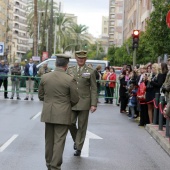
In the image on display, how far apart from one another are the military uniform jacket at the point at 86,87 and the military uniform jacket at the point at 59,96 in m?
2.24

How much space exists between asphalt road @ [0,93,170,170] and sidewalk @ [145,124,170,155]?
0.11 m

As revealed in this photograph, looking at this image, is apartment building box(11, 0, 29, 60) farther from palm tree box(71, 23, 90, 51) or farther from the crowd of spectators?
the crowd of spectators

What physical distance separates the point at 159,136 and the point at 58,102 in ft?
18.6

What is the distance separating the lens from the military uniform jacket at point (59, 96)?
874cm

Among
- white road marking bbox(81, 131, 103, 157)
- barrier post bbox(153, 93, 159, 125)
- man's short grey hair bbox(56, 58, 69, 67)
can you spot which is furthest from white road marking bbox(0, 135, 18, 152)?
barrier post bbox(153, 93, 159, 125)

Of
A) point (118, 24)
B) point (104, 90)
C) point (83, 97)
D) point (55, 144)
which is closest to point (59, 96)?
point (55, 144)

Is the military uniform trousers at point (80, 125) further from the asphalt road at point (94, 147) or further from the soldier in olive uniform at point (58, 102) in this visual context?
the soldier in olive uniform at point (58, 102)

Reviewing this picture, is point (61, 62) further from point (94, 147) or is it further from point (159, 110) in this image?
point (159, 110)

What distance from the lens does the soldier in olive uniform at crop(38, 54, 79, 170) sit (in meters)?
8.75

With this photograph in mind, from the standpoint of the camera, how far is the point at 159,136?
13938 mm

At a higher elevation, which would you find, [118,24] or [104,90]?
[118,24]

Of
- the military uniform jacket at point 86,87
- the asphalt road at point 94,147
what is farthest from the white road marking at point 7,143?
the military uniform jacket at point 86,87

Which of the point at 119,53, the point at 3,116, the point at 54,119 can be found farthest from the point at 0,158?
the point at 119,53

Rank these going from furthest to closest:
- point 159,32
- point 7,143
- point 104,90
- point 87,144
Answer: point 104,90 → point 159,32 → point 87,144 → point 7,143
